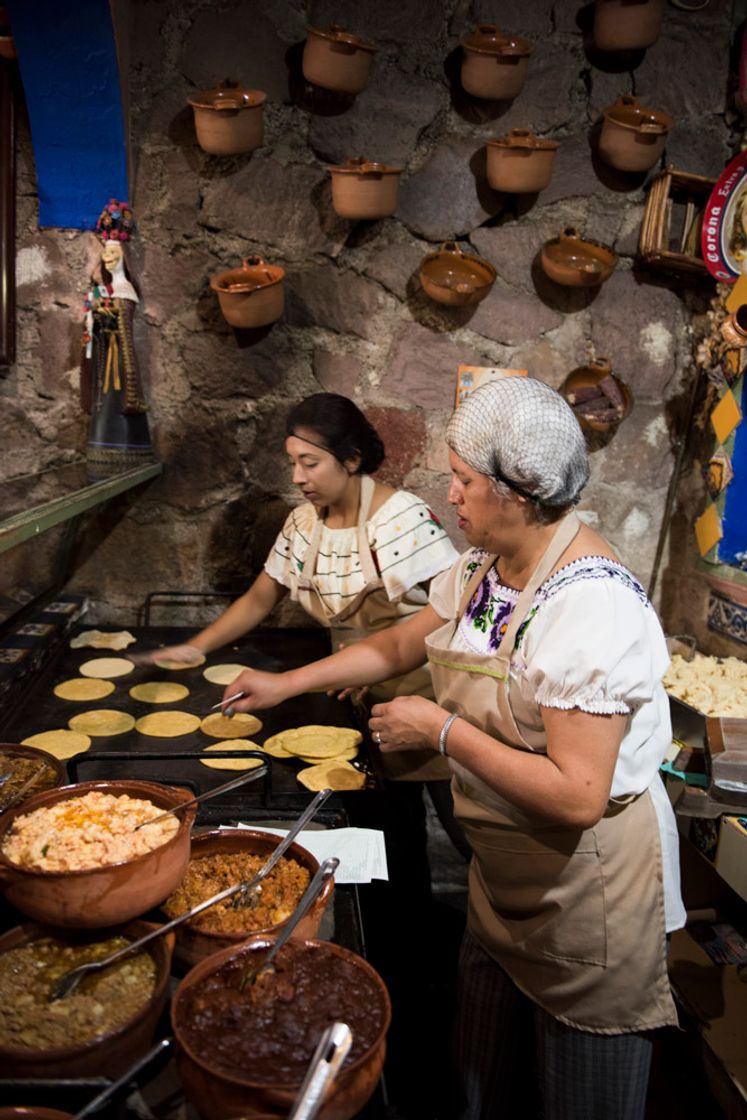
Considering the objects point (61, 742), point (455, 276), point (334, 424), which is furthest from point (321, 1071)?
point (455, 276)

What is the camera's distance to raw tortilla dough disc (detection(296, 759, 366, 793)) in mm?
2123

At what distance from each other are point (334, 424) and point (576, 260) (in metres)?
1.32

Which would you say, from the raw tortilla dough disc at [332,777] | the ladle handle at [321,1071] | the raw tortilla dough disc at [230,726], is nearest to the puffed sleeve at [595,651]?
the ladle handle at [321,1071]

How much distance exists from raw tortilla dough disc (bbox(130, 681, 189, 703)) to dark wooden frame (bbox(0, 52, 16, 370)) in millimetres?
1486

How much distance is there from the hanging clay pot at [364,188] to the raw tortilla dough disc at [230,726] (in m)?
1.95

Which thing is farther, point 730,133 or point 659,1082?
point 730,133

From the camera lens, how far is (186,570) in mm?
3439

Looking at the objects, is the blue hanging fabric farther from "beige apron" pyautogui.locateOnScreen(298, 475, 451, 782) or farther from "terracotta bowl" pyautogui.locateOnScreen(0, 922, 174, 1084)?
"terracotta bowl" pyautogui.locateOnScreen(0, 922, 174, 1084)

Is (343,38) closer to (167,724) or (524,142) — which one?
(524,142)

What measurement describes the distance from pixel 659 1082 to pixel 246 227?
3.35 m

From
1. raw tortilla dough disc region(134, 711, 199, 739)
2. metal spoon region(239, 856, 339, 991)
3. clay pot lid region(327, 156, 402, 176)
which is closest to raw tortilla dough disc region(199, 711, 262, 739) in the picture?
raw tortilla dough disc region(134, 711, 199, 739)

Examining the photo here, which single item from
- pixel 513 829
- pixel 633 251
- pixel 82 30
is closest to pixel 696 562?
pixel 633 251

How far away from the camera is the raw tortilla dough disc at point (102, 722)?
7.92ft

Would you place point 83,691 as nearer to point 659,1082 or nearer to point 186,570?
point 186,570
